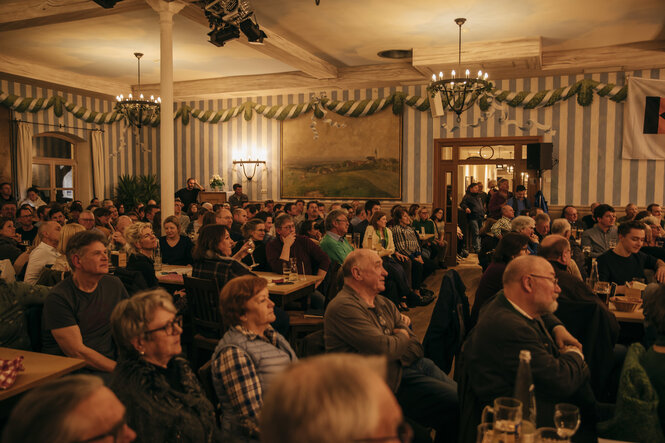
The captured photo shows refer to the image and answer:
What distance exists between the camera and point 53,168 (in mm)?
13328

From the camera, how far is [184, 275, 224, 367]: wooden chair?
158 inches

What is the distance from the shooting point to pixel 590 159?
11.3 m

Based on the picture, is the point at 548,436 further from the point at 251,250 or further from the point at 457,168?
the point at 457,168

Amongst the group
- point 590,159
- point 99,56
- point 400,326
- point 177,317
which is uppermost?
point 99,56

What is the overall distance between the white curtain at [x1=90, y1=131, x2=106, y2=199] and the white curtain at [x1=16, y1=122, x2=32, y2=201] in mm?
1722

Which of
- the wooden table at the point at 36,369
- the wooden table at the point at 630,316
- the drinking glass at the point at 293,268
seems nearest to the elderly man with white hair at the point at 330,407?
the wooden table at the point at 36,369

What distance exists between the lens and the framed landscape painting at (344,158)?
41.5ft

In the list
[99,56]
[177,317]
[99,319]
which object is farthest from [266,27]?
[177,317]

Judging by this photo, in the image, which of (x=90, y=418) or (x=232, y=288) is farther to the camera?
(x=232, y=288)

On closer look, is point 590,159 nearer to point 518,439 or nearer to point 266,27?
point 266,27

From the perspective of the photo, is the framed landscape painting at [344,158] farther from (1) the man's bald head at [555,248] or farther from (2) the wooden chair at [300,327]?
(1) the man's bald head at [555,248]

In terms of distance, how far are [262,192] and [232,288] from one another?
11.6 meters

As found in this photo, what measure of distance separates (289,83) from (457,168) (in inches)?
173

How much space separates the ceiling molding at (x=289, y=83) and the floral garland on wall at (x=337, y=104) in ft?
1.24
